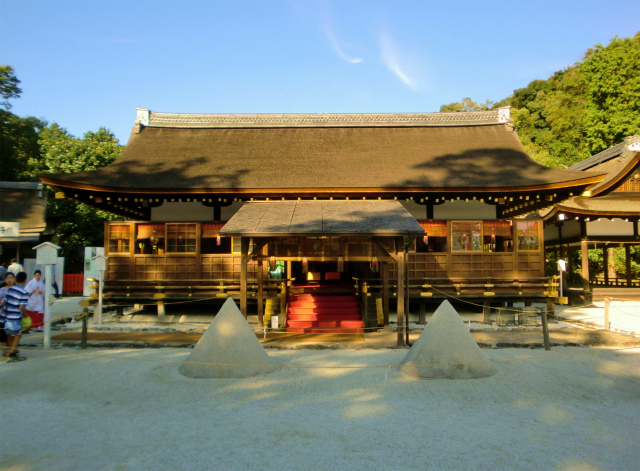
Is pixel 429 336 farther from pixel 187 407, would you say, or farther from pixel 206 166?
pixel 206 166

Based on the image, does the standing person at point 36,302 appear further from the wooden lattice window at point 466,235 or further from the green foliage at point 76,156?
the green foliage at point 76,156

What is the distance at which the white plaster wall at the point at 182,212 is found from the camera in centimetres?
1533

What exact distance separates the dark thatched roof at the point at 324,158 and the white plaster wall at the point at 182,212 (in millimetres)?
1200

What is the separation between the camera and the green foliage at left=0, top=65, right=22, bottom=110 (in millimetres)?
33031

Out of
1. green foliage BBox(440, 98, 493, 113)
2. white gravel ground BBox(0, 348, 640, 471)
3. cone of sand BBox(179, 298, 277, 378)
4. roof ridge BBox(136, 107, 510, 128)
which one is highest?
green foliage BBox(440, 98, 493, 113)

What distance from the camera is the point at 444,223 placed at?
14289 mm

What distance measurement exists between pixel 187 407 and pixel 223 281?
24.8 ft

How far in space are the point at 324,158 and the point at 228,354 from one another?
9.27 meters

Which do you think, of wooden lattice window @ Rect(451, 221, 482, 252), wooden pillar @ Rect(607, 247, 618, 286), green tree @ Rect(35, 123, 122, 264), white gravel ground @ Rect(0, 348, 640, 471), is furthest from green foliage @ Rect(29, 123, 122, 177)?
wooden pillar @ Rect(607, 247, 618, 286)

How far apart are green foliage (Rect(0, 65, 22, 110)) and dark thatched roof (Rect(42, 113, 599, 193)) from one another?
2275 cm

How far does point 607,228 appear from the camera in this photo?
68.2 feet

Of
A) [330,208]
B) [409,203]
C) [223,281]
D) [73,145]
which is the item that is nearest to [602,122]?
[409,203]

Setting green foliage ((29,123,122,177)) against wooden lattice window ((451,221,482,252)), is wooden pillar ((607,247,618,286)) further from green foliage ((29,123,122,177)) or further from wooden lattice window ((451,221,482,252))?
green foliage ((29,123,122,177))

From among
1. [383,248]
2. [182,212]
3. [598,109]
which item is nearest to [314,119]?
[182,212]
